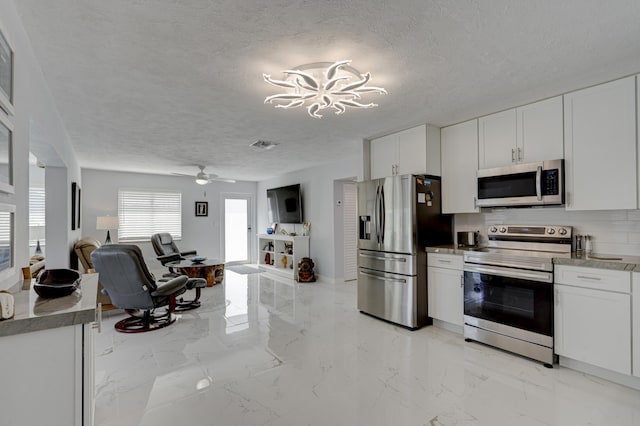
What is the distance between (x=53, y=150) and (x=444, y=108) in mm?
3769

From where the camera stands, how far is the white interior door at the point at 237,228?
8.52 m

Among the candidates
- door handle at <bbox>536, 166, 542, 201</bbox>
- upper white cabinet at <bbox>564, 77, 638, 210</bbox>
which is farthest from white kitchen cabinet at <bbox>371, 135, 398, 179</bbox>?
upper white cabinet at <bbox>564, 77, 638, 210</bbox>

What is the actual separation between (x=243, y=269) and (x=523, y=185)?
6.49 m

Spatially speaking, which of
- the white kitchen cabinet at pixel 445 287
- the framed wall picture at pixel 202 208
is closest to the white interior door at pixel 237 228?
the framed wall picture at pixel 202 208

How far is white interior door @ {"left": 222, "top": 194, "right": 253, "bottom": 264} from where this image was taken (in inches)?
336

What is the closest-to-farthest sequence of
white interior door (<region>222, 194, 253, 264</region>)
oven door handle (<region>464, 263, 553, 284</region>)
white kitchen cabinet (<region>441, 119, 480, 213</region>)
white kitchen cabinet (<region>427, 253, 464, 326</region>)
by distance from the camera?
1. oven door handle (<region>464, 263, 553, 284</region>)
2. white kitchen cabinet (<region>427, 253, 464, 326</region>)
3. white kitchen cabinet (<region>441, 119, 480, 213</region>)
4. white interior door (<region>222, 194, 253, 264</region>)

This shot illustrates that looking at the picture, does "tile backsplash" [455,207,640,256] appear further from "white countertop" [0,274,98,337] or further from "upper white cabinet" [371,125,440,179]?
"white countertop" [0,274,98,337]

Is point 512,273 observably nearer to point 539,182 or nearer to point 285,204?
point 539,182

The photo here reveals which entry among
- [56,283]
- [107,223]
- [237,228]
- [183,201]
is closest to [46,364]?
[56,283]

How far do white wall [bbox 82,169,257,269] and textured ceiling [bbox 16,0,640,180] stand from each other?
12.9ft

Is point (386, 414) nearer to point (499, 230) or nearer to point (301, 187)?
point (499, 230)

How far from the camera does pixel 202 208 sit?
816cm

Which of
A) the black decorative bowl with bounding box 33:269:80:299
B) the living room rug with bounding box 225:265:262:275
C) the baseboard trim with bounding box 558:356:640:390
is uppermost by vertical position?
the black decorative bowl with bounding box 33:269:80:299

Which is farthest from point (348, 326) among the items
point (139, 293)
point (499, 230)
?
point (139, 293)
